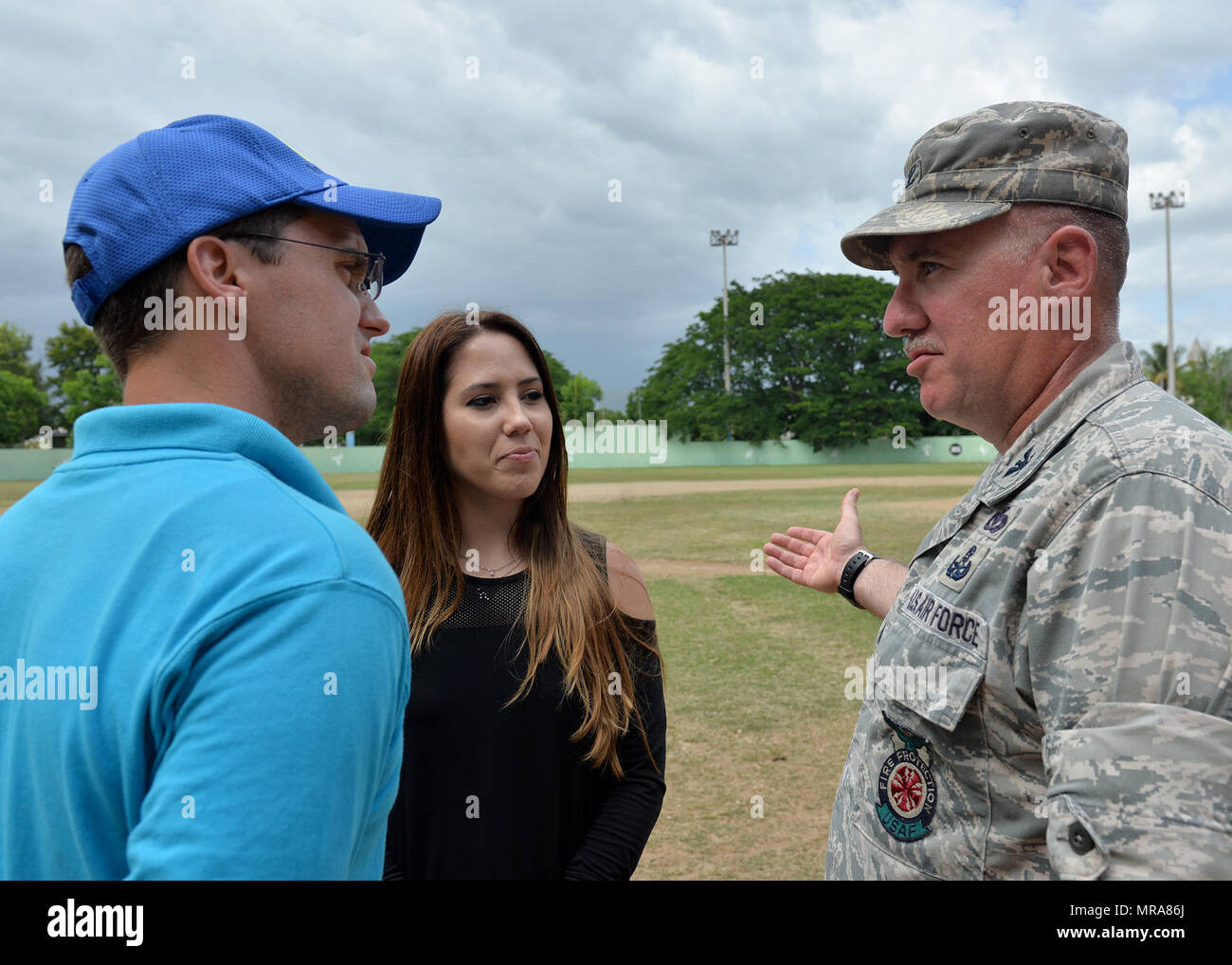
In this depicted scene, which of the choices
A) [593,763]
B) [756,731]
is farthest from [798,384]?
[593,763]

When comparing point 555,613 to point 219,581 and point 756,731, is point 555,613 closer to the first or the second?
point 219,581

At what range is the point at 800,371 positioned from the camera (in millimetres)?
63500

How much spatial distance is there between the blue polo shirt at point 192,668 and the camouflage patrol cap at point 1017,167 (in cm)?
160

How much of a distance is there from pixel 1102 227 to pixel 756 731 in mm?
5135

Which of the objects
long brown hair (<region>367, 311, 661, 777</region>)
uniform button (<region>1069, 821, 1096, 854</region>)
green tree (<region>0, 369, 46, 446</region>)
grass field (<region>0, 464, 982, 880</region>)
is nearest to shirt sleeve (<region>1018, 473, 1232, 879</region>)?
uniform button (<region>1069, 821, 1096, 854</region>)

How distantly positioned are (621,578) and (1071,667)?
5.52 ft

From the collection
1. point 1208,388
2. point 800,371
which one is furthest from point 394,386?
point 1208,388

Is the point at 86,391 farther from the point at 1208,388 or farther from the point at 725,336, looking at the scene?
the point at 1208,388

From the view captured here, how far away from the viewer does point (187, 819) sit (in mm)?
959

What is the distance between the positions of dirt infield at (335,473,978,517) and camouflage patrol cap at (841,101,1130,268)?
83.8 ft
